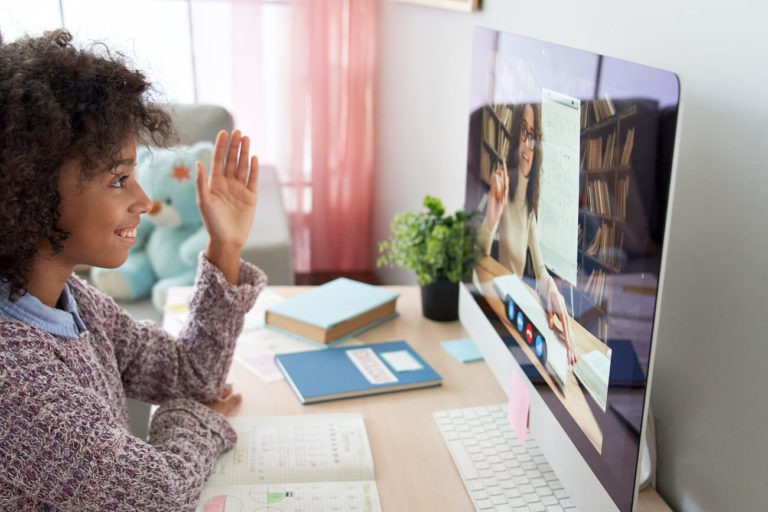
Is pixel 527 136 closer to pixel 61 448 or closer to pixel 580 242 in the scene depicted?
pixel 580 242

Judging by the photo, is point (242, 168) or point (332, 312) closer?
point (242, 168)

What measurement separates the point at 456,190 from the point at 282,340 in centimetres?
75

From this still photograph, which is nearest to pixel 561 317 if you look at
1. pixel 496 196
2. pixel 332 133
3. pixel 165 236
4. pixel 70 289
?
pixel 496 196

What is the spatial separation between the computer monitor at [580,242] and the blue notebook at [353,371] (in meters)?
0.17

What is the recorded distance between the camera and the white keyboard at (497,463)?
946 millimetres

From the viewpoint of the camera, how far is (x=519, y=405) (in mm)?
1011

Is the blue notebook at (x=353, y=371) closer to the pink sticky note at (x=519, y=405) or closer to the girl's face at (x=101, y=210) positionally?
the pink sticky note at (x=519, y=405)

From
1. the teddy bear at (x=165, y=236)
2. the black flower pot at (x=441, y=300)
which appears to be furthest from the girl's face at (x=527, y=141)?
the teddy bear at (x=165, y=236)

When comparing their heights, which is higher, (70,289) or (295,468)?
(70,289)

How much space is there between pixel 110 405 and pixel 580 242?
0.59 metres

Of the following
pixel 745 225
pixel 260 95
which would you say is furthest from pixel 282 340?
pixel 260 95

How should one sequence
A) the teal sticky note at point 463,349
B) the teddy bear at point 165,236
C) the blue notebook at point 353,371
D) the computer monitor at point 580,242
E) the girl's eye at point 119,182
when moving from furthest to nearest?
1. the teddy bear at point 165,236
2. the teal sticky note at point 463,349
3. the blue notebook at point 353,371
4. the girl's eye at point 119,182
5. the computer monitor at point 580,242

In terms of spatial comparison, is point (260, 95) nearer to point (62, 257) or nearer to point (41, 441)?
point (62, 257)

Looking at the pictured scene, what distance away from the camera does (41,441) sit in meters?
0.75
